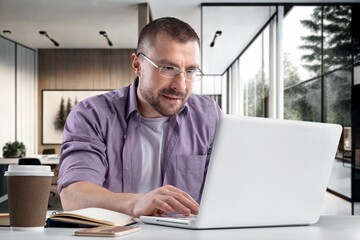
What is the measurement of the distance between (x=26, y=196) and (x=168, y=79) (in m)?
0.79

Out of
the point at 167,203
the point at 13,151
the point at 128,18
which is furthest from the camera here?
the point at 128,18

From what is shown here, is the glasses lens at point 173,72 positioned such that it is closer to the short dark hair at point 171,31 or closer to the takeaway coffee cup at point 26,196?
the short dark hair at point 171,31

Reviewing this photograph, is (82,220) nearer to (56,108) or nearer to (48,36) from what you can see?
(48,36)

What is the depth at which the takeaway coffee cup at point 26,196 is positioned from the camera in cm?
119

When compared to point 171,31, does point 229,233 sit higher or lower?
lower

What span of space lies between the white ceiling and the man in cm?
424

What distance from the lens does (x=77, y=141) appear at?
73.2 inches

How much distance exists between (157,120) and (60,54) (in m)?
8.87

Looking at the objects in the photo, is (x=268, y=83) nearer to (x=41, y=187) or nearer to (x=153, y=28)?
(x=153, y=28)

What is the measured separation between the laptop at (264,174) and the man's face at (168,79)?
1.98ft

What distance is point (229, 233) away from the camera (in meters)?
1.19

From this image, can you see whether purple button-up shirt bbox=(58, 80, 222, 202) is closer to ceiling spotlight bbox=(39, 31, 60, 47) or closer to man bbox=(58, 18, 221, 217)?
man bbox=(58, 18, 221, 217)

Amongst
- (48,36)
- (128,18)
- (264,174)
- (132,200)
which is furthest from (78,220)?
(48,36)

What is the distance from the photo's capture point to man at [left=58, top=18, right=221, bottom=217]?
185 centimetres
